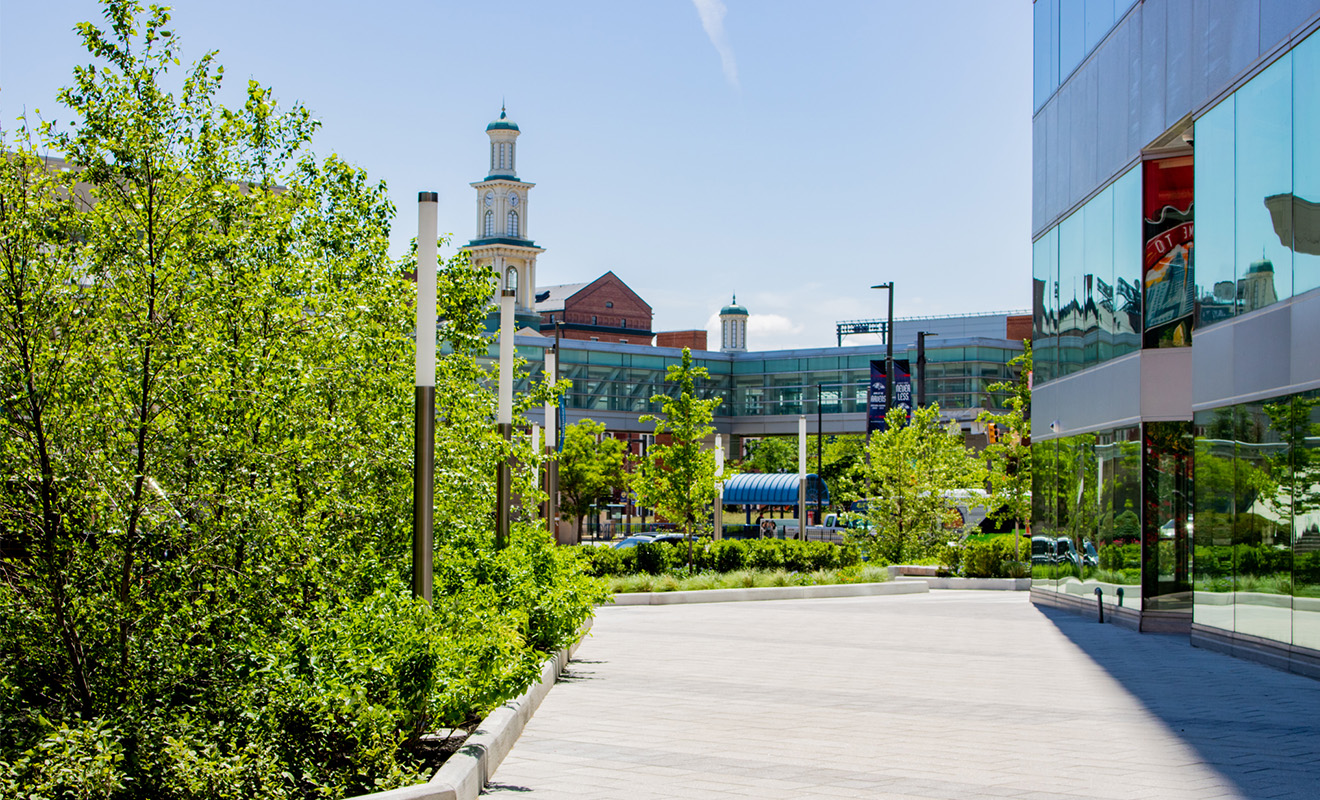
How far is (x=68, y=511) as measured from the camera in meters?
7.48

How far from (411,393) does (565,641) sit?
3.16 m

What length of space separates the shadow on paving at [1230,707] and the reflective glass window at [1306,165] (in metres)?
4.12

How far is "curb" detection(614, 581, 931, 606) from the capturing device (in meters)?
24.0

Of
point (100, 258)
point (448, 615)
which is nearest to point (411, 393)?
point (448, 615)

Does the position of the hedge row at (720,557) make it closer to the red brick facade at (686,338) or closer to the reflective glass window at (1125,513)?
the reflective glass window at (1125,513)

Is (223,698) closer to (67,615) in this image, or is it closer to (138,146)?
(67,615)

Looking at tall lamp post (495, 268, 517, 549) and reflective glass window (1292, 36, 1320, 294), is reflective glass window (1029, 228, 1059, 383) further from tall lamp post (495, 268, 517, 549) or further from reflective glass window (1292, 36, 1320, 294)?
tall lamp post (495, 268, 517, 549)

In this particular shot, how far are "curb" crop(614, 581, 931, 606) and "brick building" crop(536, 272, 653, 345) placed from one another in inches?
4807

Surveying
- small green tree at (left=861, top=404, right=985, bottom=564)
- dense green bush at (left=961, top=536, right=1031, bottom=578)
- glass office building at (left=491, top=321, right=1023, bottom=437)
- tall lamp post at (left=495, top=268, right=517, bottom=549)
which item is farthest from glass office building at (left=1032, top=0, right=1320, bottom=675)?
glass office building at (left=491, top=321, right=1023, bottom=437)

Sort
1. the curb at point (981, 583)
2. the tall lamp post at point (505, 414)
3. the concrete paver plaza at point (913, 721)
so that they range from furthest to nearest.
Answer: the curb at point (981, 583), the tall lamp post at point (505, 414), the concrete paver plaza at point (913, 721)

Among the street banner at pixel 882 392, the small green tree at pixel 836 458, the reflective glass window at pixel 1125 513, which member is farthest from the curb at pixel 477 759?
the small green tree at pixel 836 458

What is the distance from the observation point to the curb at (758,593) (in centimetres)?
2398

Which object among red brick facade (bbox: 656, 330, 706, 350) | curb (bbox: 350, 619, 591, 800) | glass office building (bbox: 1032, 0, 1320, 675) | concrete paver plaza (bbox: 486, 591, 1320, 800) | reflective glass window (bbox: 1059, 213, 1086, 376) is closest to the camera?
curb (bbox: 350, 619, 591, 800)

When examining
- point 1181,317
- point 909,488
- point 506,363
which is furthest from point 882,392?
point 506,363
